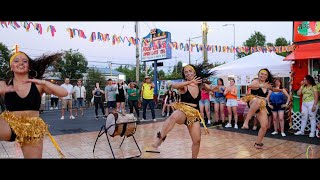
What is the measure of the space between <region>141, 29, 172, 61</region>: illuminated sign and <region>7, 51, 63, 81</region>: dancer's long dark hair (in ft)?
31.1

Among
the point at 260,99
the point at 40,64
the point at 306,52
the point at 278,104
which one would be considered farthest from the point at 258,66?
the point at 40,64

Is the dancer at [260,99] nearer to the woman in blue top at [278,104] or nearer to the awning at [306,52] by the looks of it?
the woman in blue top at [278,104]

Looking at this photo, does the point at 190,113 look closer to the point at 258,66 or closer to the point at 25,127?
the point at 25,127

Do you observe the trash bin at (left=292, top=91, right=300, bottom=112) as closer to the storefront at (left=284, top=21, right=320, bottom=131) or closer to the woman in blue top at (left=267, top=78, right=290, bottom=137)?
the storefront at (left=284, top=21, right=320, bottom=131)

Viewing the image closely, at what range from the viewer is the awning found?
700cm

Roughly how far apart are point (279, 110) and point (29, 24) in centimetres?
757

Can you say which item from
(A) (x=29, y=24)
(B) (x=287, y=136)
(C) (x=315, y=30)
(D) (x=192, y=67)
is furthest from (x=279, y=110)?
(A) (x=29, y=24)

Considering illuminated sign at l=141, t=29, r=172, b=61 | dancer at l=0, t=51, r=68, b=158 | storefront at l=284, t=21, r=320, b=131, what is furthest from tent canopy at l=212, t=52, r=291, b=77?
dancer at l=0, t=51, r=68, b=158

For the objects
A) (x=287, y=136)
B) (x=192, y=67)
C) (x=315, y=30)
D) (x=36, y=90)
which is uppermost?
(x=315, y=30)

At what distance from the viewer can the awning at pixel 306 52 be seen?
23.0 ft
